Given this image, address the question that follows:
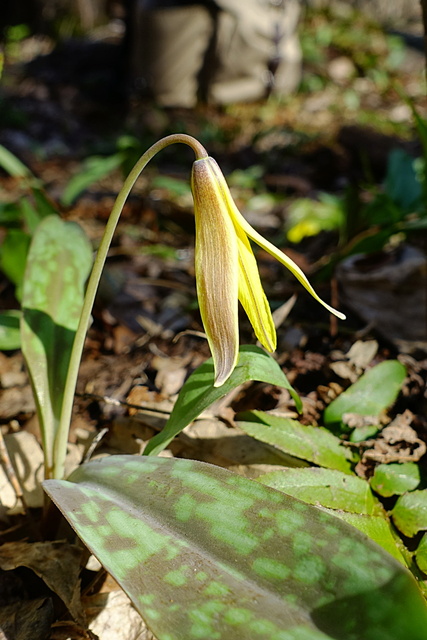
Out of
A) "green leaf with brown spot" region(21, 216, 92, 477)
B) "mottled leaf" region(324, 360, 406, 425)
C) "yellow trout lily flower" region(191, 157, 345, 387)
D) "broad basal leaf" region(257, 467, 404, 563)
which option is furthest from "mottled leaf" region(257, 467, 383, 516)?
"green leaf with brown spot" region(21, 216, 92, 477)

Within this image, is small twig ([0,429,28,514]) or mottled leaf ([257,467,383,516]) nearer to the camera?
mottled leaf ([257,467,383,516])

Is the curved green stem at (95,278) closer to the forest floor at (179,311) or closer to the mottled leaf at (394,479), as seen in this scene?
the forest floor at (179,311)

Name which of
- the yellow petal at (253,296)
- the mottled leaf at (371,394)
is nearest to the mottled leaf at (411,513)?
the mottled leaf at (371,394)

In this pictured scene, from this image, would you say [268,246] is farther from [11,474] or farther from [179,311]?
[179,311]

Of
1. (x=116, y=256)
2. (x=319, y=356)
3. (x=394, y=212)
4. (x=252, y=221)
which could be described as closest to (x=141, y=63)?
(x=252, y=221)

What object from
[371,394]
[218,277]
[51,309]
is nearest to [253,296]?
[218,277]

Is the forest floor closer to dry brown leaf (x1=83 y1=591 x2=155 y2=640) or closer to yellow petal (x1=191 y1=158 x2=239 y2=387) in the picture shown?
dry brown leaf (x1=83 y1=591 x2=155 y2=640)

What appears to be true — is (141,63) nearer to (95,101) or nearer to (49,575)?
(95,101)
